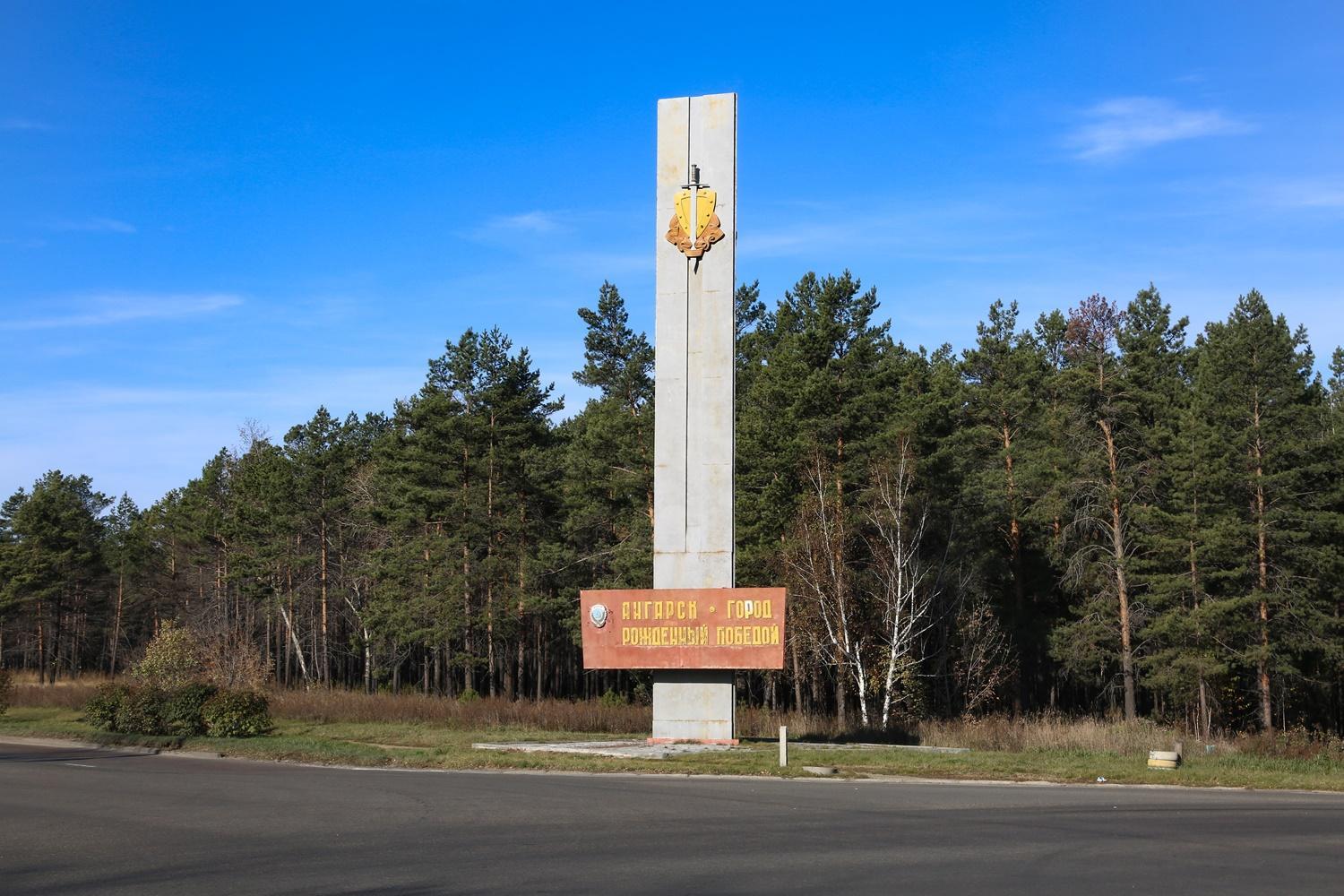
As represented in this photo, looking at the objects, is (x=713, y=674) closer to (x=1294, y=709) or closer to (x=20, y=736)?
(x=20, y=736)

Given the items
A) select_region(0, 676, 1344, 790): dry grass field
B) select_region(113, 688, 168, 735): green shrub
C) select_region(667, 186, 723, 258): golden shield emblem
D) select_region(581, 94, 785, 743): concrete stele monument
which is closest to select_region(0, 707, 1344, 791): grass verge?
select_region(0, 676, 1344, 790): dry grass field

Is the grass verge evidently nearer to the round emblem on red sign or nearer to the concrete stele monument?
the concrete stele monument

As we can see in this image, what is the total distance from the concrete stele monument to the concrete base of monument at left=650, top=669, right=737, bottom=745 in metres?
0.02

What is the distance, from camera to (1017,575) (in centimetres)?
5388

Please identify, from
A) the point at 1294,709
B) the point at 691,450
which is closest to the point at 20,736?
the point at 691,450

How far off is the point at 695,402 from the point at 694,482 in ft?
Result: 6.07

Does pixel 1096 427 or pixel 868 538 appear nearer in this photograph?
pixel 868 538

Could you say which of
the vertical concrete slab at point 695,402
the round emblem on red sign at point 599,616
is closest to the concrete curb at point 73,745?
the round emblem on red sign at point 599,616

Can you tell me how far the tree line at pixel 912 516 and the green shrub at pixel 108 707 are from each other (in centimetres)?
1462

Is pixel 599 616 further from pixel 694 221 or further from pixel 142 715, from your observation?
pixel 142 715

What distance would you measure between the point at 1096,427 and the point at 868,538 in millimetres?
11179

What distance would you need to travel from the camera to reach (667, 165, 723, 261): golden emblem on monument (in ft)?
93.7

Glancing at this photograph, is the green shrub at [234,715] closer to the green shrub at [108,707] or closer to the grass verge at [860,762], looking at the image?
the grass verge at [860,762]

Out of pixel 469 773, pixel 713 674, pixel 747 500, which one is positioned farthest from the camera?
pixel 747 500
